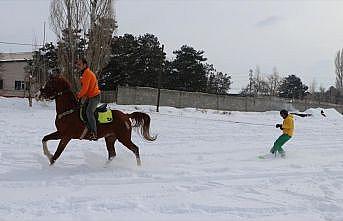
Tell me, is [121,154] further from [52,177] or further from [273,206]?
[273,206]

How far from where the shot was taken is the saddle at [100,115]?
913cm

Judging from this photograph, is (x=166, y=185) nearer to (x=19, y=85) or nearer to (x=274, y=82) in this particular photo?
(x=19, y=85)

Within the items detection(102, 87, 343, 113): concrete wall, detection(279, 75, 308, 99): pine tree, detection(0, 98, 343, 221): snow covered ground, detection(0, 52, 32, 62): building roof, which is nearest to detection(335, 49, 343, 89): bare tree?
detection(279, 75, 308, 99): pine tree

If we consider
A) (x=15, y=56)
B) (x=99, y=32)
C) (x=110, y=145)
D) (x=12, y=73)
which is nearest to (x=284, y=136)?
(x=110, y=145)

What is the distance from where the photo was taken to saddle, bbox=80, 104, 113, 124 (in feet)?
30.0

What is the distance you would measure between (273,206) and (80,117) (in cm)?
466

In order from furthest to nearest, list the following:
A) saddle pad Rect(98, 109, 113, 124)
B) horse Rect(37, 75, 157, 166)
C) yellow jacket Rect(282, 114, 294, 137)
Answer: yellow jacket Rect(282, 114, 294, 137)
saddle pad Rect(98, 109, 113, 124)
horse Rect(37, 75, 157, 166)

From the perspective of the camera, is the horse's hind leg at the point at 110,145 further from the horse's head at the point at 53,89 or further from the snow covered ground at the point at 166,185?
the horse's head at the point at 53,89

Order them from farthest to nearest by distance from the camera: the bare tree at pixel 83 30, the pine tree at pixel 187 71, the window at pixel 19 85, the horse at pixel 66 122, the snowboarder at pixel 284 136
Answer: the window at pixel 19 85 → the pine tree at pixel 187 71 → the bare tree at pixel 83 30 → the snowboarder at pixel 284 136 → the horse at pixel 66 122

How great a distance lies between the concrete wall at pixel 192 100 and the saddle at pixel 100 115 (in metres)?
29.8

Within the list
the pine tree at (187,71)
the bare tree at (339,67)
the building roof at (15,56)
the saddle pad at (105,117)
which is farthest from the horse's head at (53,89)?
the bare tree at (339,67)

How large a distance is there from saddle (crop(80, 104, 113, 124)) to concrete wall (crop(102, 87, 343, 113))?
1172 inches

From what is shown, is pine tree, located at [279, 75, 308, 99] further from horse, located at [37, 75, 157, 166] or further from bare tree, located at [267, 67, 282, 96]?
horse, located at [37, 75, 157, 166]

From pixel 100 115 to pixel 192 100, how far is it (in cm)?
3601
